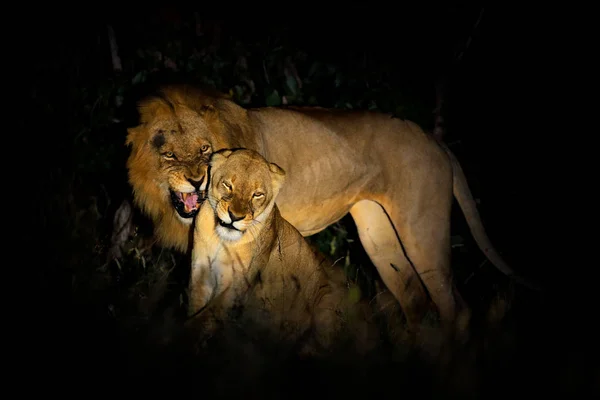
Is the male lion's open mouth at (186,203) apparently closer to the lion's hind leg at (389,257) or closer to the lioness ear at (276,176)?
the lioness ear at (276,176)

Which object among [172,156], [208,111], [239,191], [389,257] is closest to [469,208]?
[389,257]

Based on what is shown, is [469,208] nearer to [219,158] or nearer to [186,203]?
[186,203]

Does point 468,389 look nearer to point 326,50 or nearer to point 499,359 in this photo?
point 499,359

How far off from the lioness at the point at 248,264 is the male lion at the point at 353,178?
1.57 ft

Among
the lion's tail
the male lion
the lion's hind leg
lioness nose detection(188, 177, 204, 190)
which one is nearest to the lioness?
lioness nose detection(188, 177, 204, 190)

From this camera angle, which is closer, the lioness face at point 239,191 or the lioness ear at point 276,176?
the lioness face at point 239,191

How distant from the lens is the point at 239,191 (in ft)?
9.27

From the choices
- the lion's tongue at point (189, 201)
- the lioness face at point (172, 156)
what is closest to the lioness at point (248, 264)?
the lioness face at point (172, 156)

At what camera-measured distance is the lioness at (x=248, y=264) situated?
9.16ft

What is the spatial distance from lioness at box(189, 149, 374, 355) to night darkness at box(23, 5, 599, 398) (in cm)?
27

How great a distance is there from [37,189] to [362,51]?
2.12 meters

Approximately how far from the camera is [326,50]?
198 inches

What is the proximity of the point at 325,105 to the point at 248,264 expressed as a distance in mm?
2035

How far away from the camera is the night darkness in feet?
7.14
